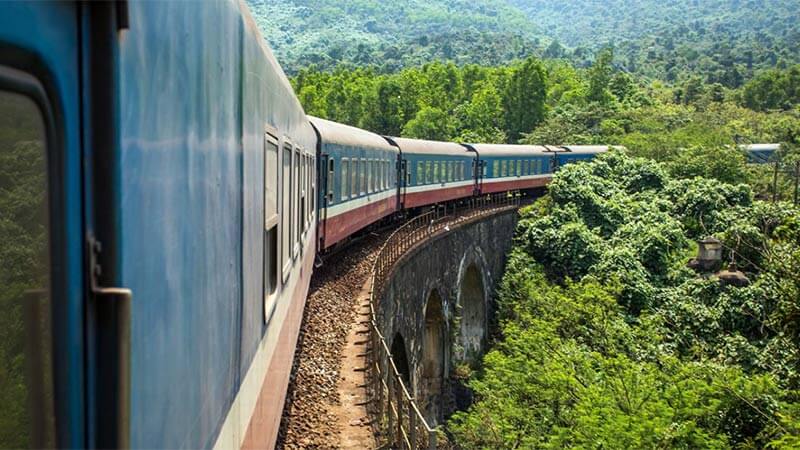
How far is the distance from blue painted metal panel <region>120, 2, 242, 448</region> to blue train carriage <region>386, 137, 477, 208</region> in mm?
20567

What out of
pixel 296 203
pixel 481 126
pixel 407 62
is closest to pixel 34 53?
pixel 296 203

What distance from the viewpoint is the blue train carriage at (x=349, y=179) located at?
14.1m

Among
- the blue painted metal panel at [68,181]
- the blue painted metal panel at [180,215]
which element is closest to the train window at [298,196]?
the blue painted metal panel at [180,215]

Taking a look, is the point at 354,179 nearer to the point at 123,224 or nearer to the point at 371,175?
the point at 371,175

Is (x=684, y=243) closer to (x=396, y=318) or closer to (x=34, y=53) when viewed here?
(x=396, y=318)

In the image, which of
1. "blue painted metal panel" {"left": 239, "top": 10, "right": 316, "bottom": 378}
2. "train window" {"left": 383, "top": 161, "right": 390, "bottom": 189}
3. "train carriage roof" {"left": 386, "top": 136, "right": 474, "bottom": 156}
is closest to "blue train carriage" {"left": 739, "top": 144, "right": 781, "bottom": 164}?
"train carriage roof" {"left": 386, "top": 136, "right": 474, "bottom": 156}

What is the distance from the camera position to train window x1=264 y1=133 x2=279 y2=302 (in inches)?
178

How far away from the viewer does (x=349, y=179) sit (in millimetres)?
16328

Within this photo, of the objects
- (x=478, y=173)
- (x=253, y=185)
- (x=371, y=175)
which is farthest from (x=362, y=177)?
(x=478, y=173)

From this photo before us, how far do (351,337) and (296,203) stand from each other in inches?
196

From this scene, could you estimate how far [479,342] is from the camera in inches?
1300

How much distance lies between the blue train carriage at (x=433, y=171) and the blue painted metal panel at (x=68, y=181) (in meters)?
22.2

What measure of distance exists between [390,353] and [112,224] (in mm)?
10143

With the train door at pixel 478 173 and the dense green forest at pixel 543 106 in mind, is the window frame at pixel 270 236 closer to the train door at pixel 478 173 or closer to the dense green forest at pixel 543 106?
the train door at pixel 478 173
